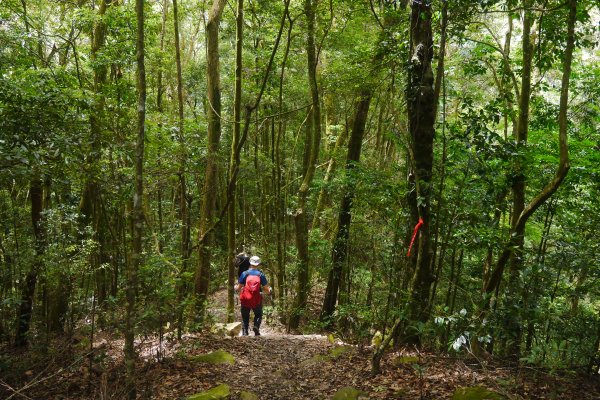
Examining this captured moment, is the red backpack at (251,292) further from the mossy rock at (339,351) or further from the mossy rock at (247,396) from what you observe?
the mossy rock at (247,396)

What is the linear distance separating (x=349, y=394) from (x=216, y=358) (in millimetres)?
2426

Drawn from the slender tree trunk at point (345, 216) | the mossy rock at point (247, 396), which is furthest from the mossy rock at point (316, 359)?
the slender tree trunk at point (345, 216)

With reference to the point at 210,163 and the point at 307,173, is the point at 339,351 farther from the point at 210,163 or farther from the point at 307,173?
the point at 307,173

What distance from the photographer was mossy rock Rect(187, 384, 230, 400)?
4.88 meters

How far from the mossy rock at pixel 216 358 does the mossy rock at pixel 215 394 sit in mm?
1190

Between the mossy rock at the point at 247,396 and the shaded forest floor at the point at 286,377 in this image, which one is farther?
the mossy rock at the point at 247,396

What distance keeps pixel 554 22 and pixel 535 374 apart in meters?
4.69

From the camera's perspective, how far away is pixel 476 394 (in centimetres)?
421

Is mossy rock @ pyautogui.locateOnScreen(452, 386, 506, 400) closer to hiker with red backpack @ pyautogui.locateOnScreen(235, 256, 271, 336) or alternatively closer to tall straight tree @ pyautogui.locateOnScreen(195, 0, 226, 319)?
hiker with red backpack @ pyautogui.locateOnScreen(235, 256, 271, 336)

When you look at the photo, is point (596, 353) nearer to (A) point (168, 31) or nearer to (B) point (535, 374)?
(B) point (535, 374)

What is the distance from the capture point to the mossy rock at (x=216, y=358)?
6.41 m

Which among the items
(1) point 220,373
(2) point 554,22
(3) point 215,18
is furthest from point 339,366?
(3) point 215,18

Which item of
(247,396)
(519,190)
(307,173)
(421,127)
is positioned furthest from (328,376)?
(307,173)

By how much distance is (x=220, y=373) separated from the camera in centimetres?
606
